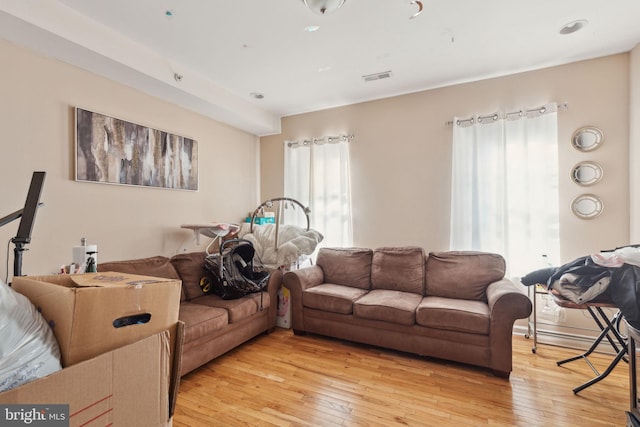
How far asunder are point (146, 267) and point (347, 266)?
6.93 feet

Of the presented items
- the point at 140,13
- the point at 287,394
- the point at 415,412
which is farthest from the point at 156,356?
the point at 140,13

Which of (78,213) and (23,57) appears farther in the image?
(78,213)

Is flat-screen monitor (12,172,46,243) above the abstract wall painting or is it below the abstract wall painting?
below

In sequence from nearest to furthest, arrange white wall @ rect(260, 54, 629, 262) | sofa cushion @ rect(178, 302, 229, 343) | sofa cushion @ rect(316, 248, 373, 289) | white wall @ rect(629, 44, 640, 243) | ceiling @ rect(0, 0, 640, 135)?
ceiling @ rect(0, 0, 640, 135) → sofa cushion @ rect(178, 302, 229, 343) → white wall @ rect(629, 44, 640, 243) → white wall @ rect(260, 54, 629, 262) → sofa cushion @ rect(316, 248, 373, 289)

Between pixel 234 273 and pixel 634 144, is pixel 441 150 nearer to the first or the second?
pixel 634 144

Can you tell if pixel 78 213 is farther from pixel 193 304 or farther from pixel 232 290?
pixel 232 290

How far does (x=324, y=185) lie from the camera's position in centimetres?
412

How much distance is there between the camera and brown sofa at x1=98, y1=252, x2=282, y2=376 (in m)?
2.35

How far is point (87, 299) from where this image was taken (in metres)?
0.73

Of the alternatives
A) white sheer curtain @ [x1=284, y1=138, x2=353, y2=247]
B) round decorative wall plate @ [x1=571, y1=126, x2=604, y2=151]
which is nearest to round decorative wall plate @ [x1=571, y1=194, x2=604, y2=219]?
round decorative wall plate @ [x1=571, y1=126, x2=604, y2=151]

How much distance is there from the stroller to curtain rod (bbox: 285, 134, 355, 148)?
184 centimetres

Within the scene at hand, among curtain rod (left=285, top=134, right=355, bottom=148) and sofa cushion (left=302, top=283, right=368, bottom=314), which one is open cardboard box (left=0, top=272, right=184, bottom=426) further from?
curtain rod (left=285, top=134, right=355, bottom=148)

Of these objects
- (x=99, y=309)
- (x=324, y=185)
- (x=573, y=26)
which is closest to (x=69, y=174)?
(x=99, y=309)

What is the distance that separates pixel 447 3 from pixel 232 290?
2983 mm
